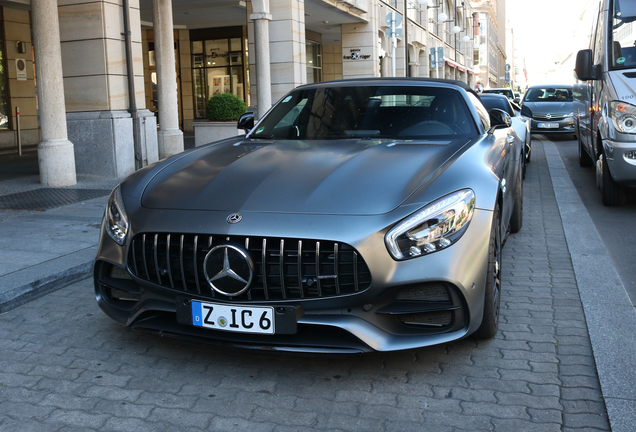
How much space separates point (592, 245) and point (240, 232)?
397cm

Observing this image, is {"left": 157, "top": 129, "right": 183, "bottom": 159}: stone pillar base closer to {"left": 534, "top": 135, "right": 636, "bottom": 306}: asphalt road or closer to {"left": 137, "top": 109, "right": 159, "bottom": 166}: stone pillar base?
{"left": 137, "top": 109, "right": 159, "bottom": 166}: stone pillar base

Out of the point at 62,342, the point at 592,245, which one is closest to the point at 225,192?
the point at 62,342

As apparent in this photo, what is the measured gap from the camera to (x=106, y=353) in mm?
3590

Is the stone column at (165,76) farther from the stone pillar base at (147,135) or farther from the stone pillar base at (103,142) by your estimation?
the stone pillar base at (103,142)

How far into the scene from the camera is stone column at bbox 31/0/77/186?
9914 millimetres

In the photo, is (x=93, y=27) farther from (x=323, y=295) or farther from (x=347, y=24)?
(x=347, y=24)

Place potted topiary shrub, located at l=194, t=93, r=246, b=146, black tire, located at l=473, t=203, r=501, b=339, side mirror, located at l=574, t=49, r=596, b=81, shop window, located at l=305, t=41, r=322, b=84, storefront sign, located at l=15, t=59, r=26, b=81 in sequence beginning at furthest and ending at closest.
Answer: shop window, located at l=305, t=41, r=322, b=84
storefront sign, located at l=15, t=59, r=26, b=81
potted topiary shrub, located at l=194, t=93, r=246, b=146
side mirror, located at l=574, t=49, r=596, b=81
black tire, located at l=473, t=203, r=501, b=339

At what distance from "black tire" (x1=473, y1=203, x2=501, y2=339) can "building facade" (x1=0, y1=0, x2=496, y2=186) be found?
26.0ft

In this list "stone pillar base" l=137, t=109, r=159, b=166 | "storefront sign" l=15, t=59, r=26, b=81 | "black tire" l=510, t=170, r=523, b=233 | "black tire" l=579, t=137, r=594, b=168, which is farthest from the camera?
"storefront sign" l=15, t=59, r=26, b=81

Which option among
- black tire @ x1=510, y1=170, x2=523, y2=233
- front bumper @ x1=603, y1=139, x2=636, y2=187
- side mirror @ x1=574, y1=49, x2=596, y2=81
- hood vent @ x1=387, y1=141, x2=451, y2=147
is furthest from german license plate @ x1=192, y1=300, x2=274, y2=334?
side mirror @ x1=574, y1=49, x2=596, y2=81

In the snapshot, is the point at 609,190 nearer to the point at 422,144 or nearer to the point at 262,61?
the point at 422,144

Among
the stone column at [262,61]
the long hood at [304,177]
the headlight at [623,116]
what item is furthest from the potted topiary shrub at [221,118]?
the long hood at [304,177]

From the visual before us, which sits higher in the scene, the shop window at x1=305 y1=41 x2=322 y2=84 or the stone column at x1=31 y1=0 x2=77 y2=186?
the shop window at x1=305 y1=41 x2=322 y2=84

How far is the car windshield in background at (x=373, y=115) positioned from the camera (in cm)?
452
